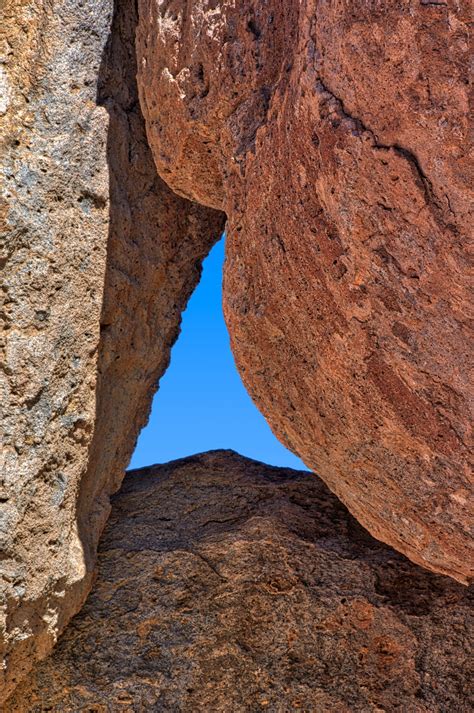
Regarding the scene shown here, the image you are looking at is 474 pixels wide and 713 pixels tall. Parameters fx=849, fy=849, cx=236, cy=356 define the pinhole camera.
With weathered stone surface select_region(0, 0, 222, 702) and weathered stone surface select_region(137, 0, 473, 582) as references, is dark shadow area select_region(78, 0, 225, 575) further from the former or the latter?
weathered stone surface select_region(137, 0, 473, 582)

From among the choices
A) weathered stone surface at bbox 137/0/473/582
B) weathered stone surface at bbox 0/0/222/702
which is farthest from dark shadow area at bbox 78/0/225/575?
weathered stone surface at bbox 137/0/473/582

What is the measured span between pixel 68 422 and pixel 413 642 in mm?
1109

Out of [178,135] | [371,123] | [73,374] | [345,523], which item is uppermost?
[178,135]

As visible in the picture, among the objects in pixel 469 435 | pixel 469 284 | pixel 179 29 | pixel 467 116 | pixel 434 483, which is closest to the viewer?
pixel 467 116

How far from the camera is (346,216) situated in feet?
5.36

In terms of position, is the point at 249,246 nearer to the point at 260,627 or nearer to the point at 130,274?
the point at 130,274

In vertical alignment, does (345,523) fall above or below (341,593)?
above

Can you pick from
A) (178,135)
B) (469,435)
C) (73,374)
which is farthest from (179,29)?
(469,435)

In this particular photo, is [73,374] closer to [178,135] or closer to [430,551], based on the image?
[178,135]

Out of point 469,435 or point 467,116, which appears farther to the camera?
point 469,435

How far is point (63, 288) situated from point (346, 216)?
2.71 feet

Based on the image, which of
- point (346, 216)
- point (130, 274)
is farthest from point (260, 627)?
point (346, 216)

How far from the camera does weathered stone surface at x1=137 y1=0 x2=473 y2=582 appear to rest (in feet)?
4.87

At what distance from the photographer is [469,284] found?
1512mm
